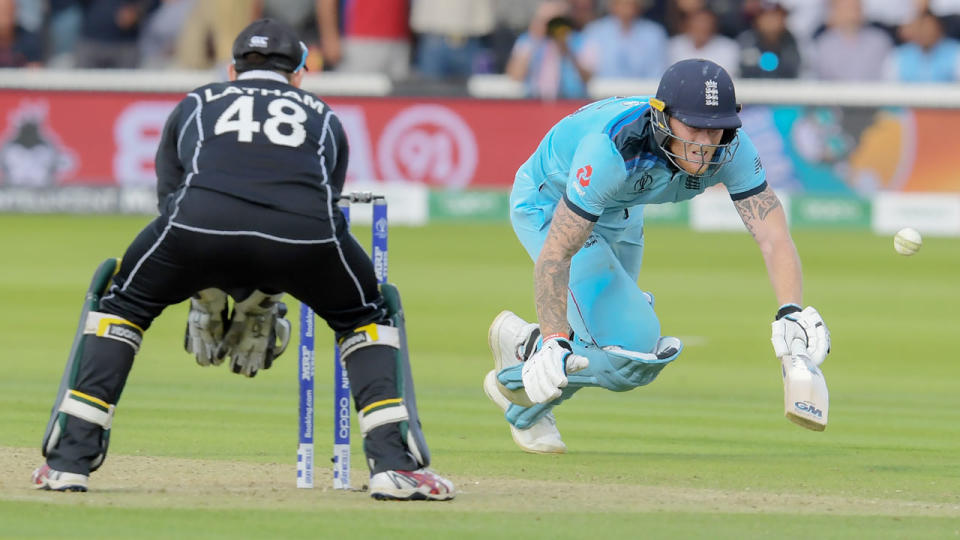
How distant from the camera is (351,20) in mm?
19688

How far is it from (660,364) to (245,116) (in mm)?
2062

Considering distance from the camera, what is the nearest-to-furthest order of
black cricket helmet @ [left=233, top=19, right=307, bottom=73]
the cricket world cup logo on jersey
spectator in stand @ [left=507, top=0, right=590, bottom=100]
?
black cricket helmet @ [left=233, top=19, right=307, bottom=73] < the cricket world cup logo on jersey < spectator in stand @ [left=507, top=0, right=590, bottom=100]

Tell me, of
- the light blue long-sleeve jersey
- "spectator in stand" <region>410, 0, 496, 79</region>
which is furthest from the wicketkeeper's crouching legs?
"spectator in stand" <region>410, 0, 496, 79</region>

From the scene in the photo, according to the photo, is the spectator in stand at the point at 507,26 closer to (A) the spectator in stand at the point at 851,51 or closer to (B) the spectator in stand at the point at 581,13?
(B) the spectator in stand at the point at 581,13

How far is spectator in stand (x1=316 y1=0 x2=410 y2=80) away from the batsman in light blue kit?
1226cm

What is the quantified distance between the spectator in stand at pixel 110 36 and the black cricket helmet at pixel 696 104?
46.8ft

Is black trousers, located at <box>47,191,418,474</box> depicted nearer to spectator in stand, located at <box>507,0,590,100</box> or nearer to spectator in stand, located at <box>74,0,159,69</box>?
spectator in stand, located at <box>507,0,590,100</box>

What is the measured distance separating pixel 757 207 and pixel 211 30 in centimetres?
1380

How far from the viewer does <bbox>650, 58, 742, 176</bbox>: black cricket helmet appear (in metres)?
6.39

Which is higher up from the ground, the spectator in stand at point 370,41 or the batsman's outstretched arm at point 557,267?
the spectator in stand at point 370,41

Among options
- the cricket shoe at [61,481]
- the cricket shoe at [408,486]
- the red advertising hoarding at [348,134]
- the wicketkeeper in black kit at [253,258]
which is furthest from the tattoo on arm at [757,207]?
the red advertising hoarding at [348,134]

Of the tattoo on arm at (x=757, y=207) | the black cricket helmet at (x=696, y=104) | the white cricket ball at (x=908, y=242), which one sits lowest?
the white cricket ball at (x=908, y=242)

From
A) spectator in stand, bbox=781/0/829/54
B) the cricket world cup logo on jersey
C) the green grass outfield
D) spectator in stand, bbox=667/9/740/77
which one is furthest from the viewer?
spectator in stand, bbox=781/0/829/54

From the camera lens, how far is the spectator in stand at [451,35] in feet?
62.3
